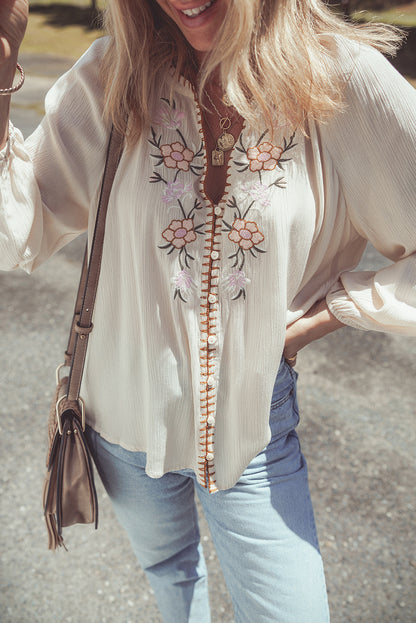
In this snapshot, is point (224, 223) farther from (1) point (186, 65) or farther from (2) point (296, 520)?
(2) point (296, 520)

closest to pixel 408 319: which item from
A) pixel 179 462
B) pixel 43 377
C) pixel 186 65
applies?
pixel 179 462

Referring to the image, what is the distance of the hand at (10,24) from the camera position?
117cm

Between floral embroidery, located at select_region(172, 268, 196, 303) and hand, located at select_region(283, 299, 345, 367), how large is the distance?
277mm

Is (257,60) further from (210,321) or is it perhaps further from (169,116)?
(210,321)

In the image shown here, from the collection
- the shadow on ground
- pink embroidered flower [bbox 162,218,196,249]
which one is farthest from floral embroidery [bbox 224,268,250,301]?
the shadow on ground

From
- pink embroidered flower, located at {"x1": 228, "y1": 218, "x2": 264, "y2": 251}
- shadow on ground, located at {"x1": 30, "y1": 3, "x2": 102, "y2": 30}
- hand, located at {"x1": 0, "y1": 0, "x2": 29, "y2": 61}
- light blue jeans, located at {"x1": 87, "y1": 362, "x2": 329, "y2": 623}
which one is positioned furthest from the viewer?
shadow on ground, located at {"x1": 30, "y1": 3, "x2": 102, "y2": 30}

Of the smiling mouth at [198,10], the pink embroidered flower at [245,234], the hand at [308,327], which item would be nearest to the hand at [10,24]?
the smiling mouth at [198,10]

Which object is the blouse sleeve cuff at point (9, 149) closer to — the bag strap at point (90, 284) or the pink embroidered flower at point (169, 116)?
the bag strap at point (90, 284)

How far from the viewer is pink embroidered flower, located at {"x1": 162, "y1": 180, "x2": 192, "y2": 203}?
1.30 meters

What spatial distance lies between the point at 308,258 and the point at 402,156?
0.97 feet

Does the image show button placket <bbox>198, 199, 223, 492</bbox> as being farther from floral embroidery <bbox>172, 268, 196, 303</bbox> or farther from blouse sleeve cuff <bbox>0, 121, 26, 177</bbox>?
blouse sleeve cuff <bbox>0, 121, 26, 177</bbox>

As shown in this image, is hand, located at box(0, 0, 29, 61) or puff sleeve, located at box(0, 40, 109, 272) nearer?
hand, located at box(0, 0, 29, 61)

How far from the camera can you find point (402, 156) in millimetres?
1239

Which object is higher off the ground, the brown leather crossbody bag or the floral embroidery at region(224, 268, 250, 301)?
the floral embroidery at region(224, 268, 250, 301)
